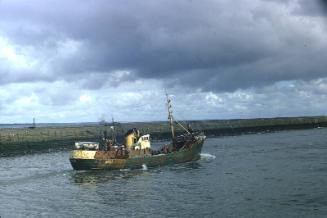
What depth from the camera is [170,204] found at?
136 feet

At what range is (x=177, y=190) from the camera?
4856 cm

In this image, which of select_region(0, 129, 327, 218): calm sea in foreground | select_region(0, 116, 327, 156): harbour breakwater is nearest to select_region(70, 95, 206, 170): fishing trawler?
select_region(0, 129, 327, 218): calm sea in foreground

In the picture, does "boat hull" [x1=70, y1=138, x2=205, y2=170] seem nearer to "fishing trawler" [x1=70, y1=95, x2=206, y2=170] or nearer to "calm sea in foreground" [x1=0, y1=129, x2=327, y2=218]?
"fishing trawler" [x1=70, y1=95, x2=206, y2=170]

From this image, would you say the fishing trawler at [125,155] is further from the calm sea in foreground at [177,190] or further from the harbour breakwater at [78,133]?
the harbour breakwater at [78,133]

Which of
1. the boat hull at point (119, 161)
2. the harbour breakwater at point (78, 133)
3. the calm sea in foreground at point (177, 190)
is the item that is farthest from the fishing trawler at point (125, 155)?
the harbour breakwater at point (78, 133)

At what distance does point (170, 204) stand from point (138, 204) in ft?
8.84

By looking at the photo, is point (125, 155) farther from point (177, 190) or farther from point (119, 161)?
point (177, 190)

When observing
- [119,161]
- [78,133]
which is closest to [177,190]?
[119,161]

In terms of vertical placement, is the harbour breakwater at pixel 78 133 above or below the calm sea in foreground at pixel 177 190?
above

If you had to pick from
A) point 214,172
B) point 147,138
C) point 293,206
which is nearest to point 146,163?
point 147,138

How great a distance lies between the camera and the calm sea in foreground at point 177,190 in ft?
128

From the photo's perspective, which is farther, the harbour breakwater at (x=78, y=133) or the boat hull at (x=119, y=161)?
the harbour breakwater at (x=78, y=133)

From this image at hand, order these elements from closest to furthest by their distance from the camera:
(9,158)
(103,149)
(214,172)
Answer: (214,172) → (103,149) → (9,158)

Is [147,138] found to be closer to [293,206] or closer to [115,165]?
[115,165]
